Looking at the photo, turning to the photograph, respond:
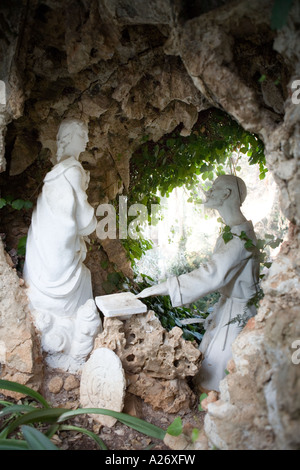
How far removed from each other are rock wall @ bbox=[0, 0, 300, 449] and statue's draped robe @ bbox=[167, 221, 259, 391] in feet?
2.22

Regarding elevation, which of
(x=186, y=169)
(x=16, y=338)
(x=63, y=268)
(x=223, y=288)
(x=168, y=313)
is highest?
(x=186, y=169)

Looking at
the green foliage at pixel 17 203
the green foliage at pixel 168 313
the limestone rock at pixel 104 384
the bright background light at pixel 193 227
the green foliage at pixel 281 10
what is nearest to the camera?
the green foliage at pixel 281 10

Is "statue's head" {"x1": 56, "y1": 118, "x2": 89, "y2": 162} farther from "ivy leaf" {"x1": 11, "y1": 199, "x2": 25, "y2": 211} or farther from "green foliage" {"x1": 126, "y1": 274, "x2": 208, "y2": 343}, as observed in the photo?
"green foliage" {"x1": 126, "y1": 274, "x2": 208, "y2": 343}

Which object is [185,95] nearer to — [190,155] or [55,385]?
[190,155]

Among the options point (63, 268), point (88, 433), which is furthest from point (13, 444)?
point (63, 268)

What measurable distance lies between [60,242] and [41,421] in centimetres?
125

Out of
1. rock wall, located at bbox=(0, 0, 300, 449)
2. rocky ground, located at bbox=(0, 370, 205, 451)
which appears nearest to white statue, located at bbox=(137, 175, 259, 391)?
rocky ground, located at bbox=(0, 370, 205, 451)

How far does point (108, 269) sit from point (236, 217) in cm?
151

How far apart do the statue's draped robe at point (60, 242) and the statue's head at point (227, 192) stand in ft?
3.45

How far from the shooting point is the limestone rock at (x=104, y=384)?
2.62 meters

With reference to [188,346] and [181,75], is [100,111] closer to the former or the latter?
[181,75]

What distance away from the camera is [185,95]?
313 centimetres

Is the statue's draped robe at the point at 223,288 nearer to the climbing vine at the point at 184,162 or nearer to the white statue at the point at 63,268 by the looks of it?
the white statue at the point at 63,268

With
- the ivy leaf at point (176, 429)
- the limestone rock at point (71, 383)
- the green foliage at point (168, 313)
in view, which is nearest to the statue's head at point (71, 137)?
the green foliage at point (168, 313)
